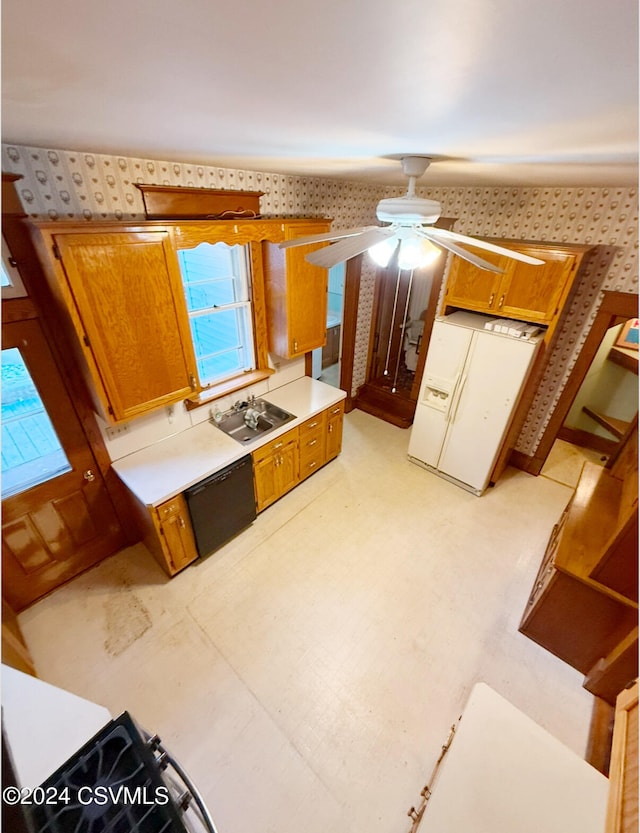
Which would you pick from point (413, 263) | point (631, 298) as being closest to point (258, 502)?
point (413, 263)

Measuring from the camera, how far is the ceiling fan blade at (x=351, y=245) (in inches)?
59.7

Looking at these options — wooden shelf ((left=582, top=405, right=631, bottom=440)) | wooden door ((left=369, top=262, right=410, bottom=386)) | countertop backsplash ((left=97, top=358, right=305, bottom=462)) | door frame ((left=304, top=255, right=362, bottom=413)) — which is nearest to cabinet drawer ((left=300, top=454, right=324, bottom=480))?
countertop backsplash ((left=97, top=358, right=305, bottom=462))

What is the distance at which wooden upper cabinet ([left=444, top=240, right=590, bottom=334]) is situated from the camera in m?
2.53

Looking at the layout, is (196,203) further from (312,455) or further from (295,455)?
(312,455)

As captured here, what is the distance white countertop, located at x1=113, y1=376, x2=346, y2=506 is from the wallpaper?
1.50m

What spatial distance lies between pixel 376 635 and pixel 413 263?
2.29 metres

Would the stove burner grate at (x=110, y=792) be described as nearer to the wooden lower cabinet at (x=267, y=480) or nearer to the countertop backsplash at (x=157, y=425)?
the wooden lower cabinet at (x=267, y=480)

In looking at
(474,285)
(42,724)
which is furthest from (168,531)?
(474,285)

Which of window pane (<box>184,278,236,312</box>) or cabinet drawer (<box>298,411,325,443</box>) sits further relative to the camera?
cabinet drawer (<box>298,411,325,443</box>)

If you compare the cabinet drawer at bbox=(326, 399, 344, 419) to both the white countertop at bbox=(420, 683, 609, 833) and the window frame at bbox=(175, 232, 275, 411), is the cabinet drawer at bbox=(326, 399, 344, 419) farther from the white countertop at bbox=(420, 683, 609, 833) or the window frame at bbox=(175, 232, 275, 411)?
the white countertop at bbox=(420, 683, 609, 833)

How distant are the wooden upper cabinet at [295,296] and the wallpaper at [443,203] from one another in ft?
1.14

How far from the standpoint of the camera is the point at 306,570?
272 cm

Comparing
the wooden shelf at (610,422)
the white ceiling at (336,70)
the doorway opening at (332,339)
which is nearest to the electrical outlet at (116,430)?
the white ceiling at (336,70)

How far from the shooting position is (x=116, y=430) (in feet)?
7.98
